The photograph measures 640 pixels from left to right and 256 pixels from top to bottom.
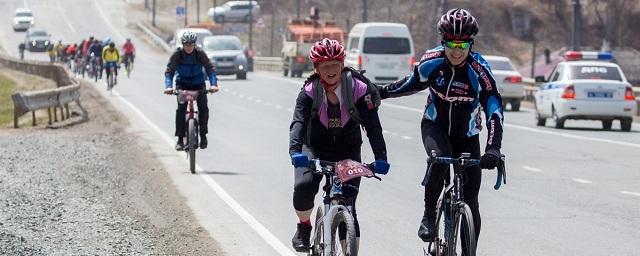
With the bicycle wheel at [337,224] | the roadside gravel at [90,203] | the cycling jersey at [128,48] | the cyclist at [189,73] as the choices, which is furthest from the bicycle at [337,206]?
the cycling jersey at [128,48]

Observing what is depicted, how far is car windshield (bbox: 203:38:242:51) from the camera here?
54625mm

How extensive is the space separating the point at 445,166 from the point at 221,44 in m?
47.2

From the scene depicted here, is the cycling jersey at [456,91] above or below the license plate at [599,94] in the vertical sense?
above

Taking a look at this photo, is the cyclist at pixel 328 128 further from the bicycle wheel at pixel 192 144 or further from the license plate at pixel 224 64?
the license plate at pixel 224 64

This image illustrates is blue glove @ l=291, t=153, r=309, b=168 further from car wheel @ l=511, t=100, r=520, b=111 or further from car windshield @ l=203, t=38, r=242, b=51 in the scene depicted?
car windshield @ l=203, t=38, r=242, b=51

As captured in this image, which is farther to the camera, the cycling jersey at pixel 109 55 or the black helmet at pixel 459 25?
the cycling jersey at pixel 109 55

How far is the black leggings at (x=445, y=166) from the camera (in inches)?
321

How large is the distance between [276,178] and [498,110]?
885 centimetres

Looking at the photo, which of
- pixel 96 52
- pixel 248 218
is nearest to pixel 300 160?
pixel 248 218

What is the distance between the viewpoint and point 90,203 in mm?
14305

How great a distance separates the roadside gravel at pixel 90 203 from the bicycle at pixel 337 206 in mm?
2854

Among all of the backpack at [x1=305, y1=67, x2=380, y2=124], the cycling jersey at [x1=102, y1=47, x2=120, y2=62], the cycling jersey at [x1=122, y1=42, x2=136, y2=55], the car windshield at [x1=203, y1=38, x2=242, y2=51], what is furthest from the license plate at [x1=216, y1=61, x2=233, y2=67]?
the backpack at [x1=305, y1=67, x2=380, y2=124]

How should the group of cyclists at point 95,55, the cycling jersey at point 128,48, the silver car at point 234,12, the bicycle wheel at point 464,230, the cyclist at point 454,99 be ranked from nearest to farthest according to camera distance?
the bicycle wheel at point 464,230, the cyclist at point 454,99, the group of cyclists at point 95,55, the cycling jersey at point 128,48, the silver car at point 234,12

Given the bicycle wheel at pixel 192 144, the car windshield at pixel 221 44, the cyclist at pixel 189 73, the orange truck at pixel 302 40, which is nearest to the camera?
the cyclist at pixel 189 73
